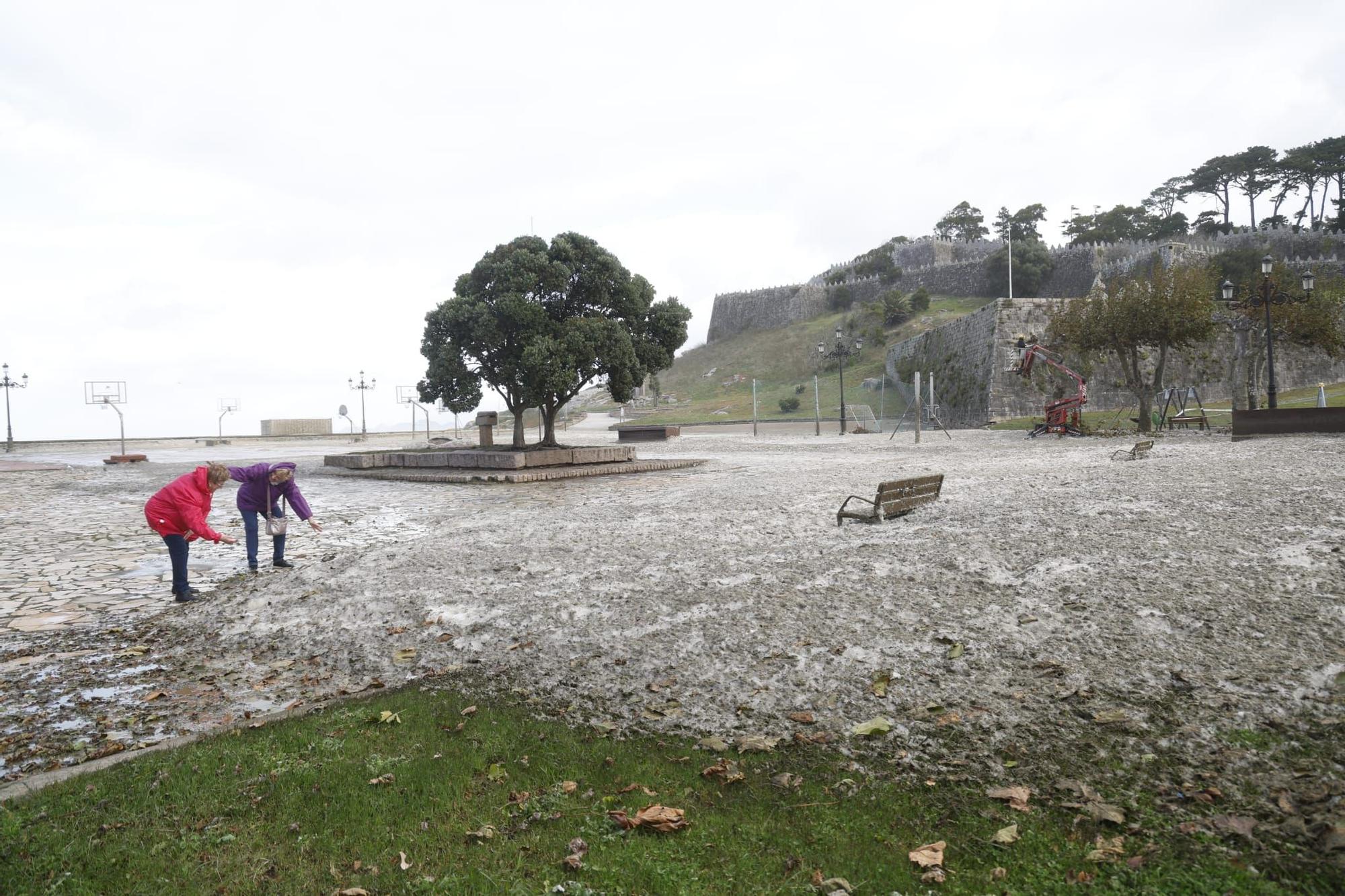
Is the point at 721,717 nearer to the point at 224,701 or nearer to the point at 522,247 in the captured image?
the point at 224,701

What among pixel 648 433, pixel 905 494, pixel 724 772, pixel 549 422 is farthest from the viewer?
pixel 648 433

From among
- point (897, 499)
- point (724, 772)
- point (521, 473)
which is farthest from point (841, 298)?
point (724, 772)

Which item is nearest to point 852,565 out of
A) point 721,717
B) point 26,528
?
point 721,717

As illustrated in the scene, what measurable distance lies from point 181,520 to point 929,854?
687 cm

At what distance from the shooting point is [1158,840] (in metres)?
3.00

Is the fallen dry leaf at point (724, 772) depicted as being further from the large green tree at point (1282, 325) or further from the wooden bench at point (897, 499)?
the large green tree at point (1282, 325)

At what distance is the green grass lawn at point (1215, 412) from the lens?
28.0 meters

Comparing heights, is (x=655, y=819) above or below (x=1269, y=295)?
below

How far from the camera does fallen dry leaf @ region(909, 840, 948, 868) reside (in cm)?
291

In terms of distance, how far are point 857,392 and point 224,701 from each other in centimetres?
5302

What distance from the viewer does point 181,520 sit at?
7.04 m

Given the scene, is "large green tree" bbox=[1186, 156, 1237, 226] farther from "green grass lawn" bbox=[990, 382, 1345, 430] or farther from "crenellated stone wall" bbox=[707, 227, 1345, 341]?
"green grass lawn" bbox=[990, 382, 1345, 430]

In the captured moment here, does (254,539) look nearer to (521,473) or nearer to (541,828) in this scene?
(541,828)

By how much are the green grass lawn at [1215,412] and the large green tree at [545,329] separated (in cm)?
1532
